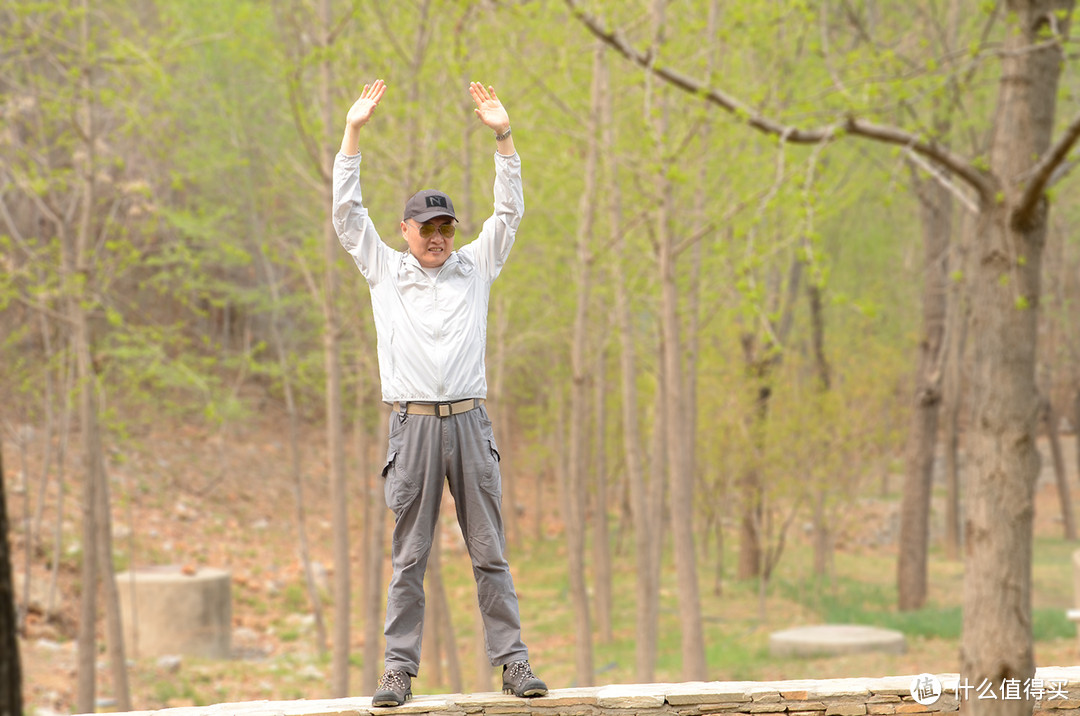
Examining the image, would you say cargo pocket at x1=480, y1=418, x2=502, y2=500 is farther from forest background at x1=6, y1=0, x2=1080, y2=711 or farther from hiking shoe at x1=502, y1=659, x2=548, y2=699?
forest background at x1=6, y1=0, x2=1080, y2=711

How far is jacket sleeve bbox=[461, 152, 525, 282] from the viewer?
453 cm

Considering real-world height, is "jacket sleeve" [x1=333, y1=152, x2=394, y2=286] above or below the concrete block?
above

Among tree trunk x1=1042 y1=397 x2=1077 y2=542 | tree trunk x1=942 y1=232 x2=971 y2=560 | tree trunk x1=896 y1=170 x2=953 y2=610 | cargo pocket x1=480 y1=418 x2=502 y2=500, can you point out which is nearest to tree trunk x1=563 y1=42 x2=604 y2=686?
tree trunk x1=896 y1=170 x2=953 y2=610

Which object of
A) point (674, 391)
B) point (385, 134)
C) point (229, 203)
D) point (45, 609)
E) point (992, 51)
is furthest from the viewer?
point (229, 203)

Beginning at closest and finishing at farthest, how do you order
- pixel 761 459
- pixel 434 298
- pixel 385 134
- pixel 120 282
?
pixel 434 298, pixel 385 134, pixel 761 459, pixel 120 282

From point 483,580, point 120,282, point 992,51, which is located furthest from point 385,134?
point 120,282

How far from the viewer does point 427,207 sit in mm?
4398

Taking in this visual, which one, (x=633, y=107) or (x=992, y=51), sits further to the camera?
(x=633, y=107)

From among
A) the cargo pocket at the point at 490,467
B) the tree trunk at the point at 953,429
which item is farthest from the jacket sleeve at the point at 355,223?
the tree trunk at the point at 953,429

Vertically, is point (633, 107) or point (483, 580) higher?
point (633, 107)

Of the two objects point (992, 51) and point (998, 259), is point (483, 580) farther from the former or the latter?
point (992, 51)

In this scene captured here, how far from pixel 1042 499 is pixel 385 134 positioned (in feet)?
94.7

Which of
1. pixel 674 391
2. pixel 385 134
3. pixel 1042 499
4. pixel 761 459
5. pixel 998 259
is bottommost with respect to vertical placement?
pixel 1042 499

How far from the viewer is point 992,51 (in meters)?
5.70
